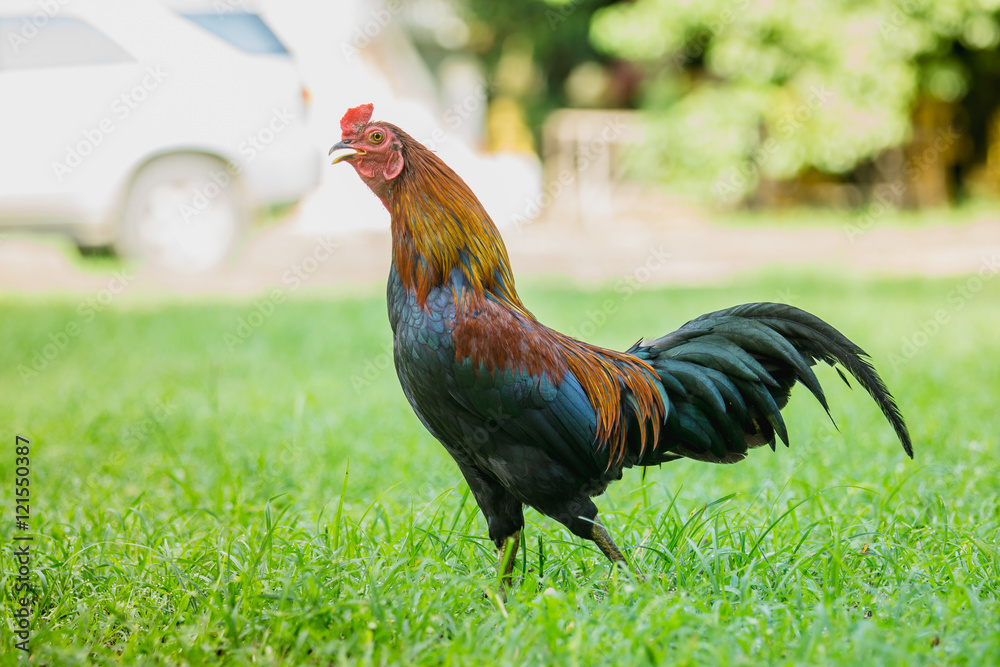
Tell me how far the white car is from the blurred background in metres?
0.02

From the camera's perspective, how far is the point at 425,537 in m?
2.95

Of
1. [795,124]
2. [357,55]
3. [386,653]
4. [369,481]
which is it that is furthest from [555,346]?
[795,124]

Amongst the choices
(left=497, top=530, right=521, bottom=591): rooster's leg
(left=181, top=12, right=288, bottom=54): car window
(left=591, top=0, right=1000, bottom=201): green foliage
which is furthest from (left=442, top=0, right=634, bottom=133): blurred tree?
(left=497, top=530, right=521, bottom=591): rooster's leg

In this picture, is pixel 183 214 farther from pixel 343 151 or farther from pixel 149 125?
pixel 343 151

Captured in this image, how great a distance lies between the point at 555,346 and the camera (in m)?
2.67

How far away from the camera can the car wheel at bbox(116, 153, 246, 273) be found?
8891mm

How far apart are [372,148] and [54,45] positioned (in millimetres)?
7352

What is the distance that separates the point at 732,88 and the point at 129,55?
9.41 meters

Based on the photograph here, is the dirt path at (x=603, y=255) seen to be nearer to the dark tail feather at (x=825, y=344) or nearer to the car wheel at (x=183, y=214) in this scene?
the car wheel at (x=183, y=214)

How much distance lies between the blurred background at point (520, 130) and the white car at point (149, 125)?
21 millimetres

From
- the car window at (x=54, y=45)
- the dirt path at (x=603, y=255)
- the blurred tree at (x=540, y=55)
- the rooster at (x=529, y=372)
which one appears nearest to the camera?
the rooster at (x=529, y=372)

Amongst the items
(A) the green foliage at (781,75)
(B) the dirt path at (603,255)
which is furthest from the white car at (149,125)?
(A) the green foliage at (781,75)

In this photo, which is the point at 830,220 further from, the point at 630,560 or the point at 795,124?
the point at 630,560

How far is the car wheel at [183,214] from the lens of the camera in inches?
350
